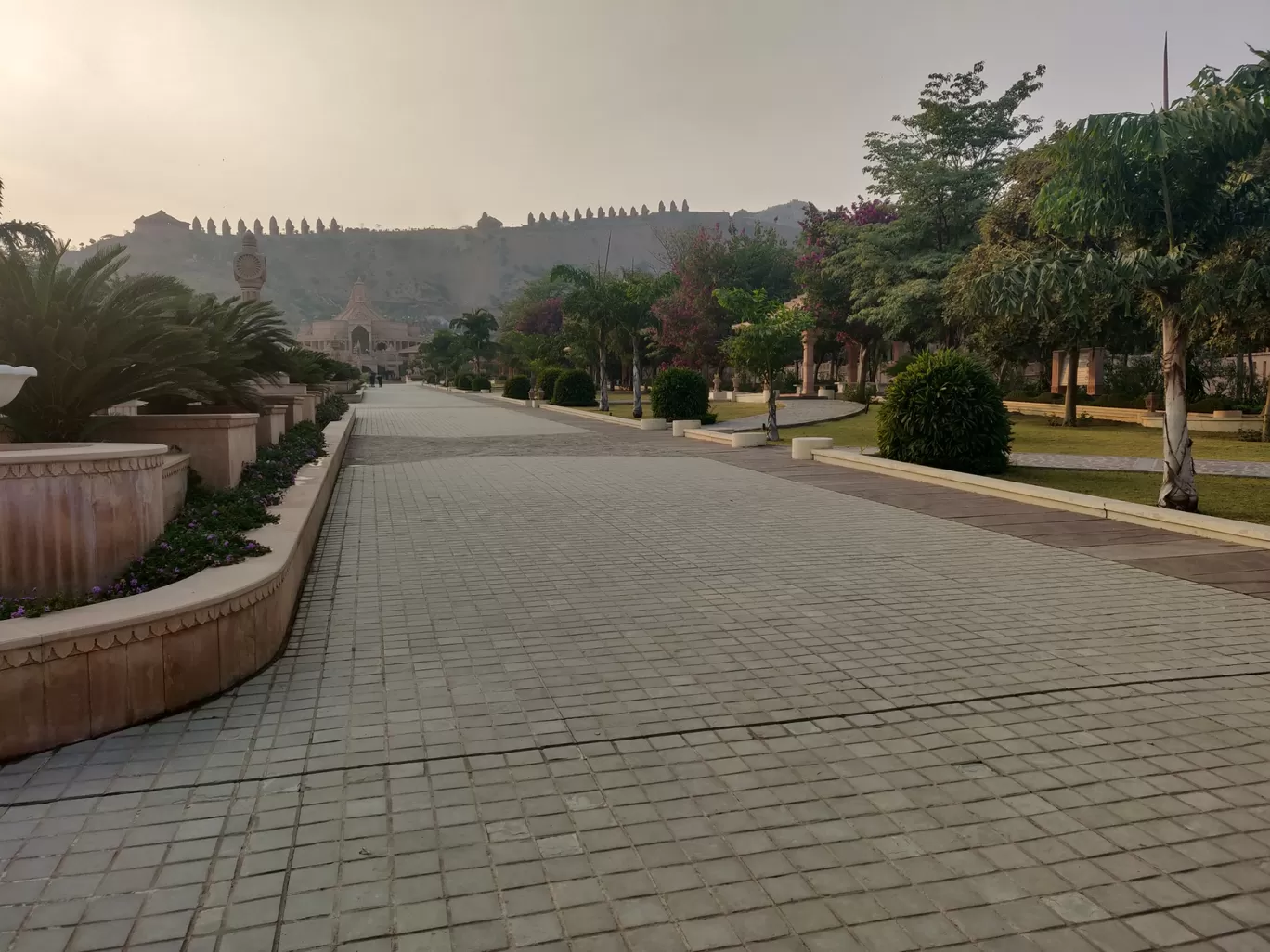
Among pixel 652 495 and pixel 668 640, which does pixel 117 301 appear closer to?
pixel 668 640

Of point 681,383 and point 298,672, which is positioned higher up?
point 681,383

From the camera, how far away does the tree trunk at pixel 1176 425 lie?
378 inches

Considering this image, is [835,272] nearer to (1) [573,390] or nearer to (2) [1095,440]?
(1) [573,390]

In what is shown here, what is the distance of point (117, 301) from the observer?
780 cm

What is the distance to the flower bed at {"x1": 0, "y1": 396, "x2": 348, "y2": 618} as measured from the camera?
4.42m

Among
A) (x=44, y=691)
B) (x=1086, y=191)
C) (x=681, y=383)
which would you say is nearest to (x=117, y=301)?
(x=44, y=691)

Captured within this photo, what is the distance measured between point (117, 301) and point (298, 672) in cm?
467

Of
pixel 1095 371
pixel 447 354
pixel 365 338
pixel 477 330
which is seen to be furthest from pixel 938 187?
pixel 365 338

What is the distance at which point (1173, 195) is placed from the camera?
932cm

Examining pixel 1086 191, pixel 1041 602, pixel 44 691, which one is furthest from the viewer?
pixel 1086 191

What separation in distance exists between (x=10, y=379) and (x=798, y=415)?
24.8 m

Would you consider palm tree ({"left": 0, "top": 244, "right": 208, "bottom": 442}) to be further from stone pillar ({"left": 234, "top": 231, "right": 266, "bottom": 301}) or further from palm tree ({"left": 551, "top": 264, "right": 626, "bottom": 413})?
stone pillar ({"left": 234, "top": 231, "right": 266, "bottom": 301})

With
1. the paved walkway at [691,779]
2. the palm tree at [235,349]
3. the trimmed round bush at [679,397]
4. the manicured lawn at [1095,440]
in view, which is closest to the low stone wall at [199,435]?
the palm tree at [235,349]

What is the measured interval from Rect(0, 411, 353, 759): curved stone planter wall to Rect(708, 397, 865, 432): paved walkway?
Result: 61.9 ft
